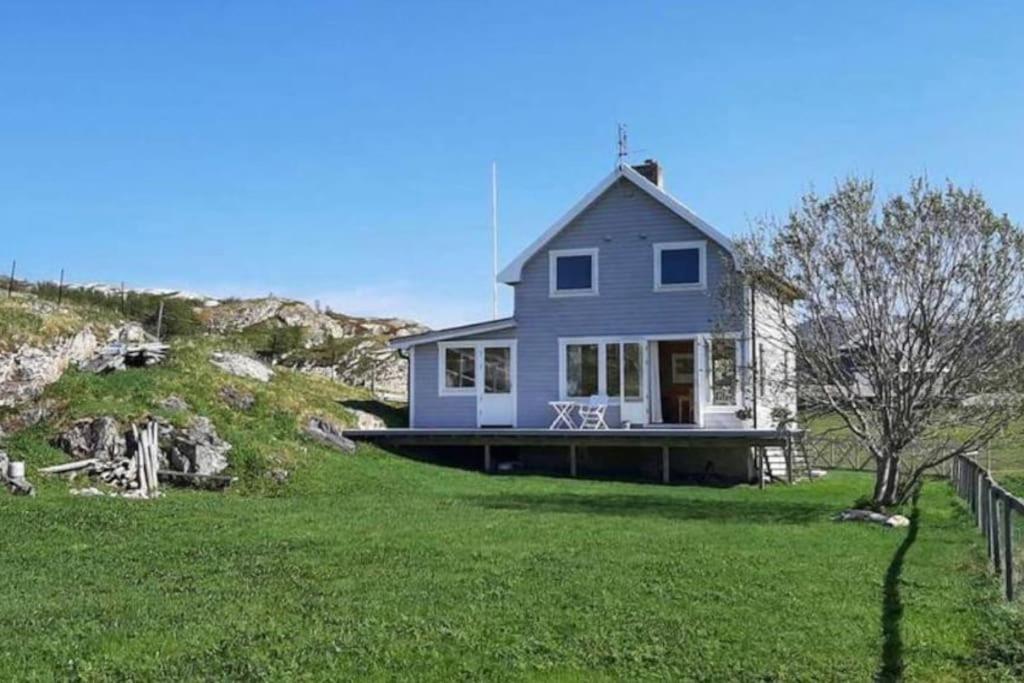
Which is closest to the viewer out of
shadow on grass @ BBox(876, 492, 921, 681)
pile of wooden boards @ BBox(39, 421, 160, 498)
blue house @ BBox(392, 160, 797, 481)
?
shadow on grass @ BBox(876, 492, 921, 681)

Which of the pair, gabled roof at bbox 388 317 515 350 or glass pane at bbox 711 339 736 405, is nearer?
glass pane at bbox 711 339 736 405

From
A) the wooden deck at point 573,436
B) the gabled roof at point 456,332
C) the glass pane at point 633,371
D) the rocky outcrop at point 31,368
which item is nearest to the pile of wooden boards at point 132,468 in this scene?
the rocky outcrop at point 31,368

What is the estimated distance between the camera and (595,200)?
74.4ft

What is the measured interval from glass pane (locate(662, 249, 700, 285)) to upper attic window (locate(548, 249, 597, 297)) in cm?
164

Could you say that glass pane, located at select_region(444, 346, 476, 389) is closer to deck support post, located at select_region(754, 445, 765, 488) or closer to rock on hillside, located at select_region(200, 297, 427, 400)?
deck support post, located at select_region(754, 445, 765, 488)

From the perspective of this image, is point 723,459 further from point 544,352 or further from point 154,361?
point 154,361

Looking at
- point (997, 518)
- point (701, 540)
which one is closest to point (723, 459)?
point (701, 540)

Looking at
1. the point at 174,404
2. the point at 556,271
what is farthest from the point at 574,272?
the point at 174,404

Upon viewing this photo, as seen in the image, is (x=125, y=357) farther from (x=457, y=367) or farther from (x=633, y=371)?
(x=633, y=371)

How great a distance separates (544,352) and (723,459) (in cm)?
471

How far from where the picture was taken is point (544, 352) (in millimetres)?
23047

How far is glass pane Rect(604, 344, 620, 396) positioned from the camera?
881 inches

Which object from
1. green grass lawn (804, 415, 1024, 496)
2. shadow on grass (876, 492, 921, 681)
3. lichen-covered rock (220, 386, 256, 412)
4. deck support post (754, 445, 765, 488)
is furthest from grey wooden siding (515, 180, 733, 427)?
shadow on grass (876, 492, 921, 681)

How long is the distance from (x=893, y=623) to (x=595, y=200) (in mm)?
16711
